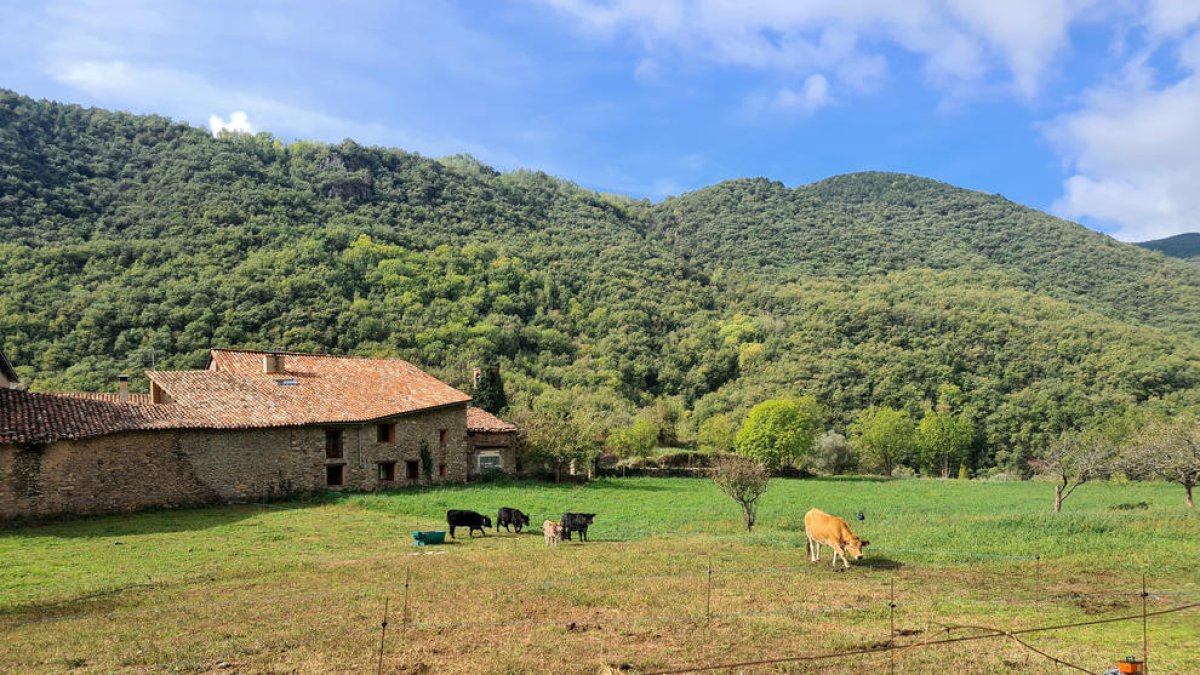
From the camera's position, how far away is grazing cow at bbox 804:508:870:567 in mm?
16047

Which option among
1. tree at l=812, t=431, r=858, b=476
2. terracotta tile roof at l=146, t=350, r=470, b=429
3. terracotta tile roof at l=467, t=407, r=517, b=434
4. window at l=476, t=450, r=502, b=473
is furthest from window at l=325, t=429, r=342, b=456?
tree at l=812, t=431, r=858, b=476

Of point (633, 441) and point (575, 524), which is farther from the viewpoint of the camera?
point (633, 441)

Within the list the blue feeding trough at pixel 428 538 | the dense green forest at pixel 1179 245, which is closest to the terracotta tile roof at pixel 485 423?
the blue feeding trough at pixel 428 538

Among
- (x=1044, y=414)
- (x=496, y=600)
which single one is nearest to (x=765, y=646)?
(x=496, y=600)

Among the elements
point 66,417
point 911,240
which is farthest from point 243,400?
point 911,240

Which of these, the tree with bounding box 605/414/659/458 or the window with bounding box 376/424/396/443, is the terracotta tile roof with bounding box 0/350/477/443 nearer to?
the window with bounding box 376/424/396/443

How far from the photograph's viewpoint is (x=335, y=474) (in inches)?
1339

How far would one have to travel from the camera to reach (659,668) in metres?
8.95

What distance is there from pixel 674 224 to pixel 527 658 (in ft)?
514

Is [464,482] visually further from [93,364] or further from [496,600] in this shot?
[93,364]

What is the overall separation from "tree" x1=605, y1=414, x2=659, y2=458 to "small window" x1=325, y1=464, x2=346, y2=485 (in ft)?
80.6

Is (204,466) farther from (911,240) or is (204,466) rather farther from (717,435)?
(911,240)

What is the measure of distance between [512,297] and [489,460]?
4830cm

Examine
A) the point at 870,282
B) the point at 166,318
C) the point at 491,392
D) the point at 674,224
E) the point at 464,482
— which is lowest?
the point at 464,482
